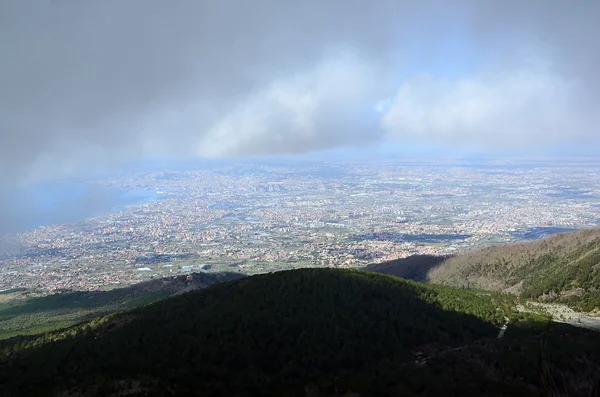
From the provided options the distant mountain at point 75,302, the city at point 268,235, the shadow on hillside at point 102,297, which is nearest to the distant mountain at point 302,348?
the distant mountain at point 75,302

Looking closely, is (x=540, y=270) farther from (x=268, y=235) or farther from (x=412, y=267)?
(x=268, y=235)

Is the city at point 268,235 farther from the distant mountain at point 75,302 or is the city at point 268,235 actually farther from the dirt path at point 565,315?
the dirt path at point 565,315

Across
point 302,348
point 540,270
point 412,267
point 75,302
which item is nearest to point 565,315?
point 540,270

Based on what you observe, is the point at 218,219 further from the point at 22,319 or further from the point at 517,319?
the point at 517,319

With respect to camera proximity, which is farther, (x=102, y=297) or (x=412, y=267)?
(x=412, y=267)

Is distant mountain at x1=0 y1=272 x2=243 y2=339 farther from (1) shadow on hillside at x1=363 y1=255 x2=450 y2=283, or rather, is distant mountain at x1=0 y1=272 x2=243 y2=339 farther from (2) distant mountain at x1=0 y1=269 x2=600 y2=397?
(1) shadow on hillside at x1=363 y1=255 x2=450 y2=283
